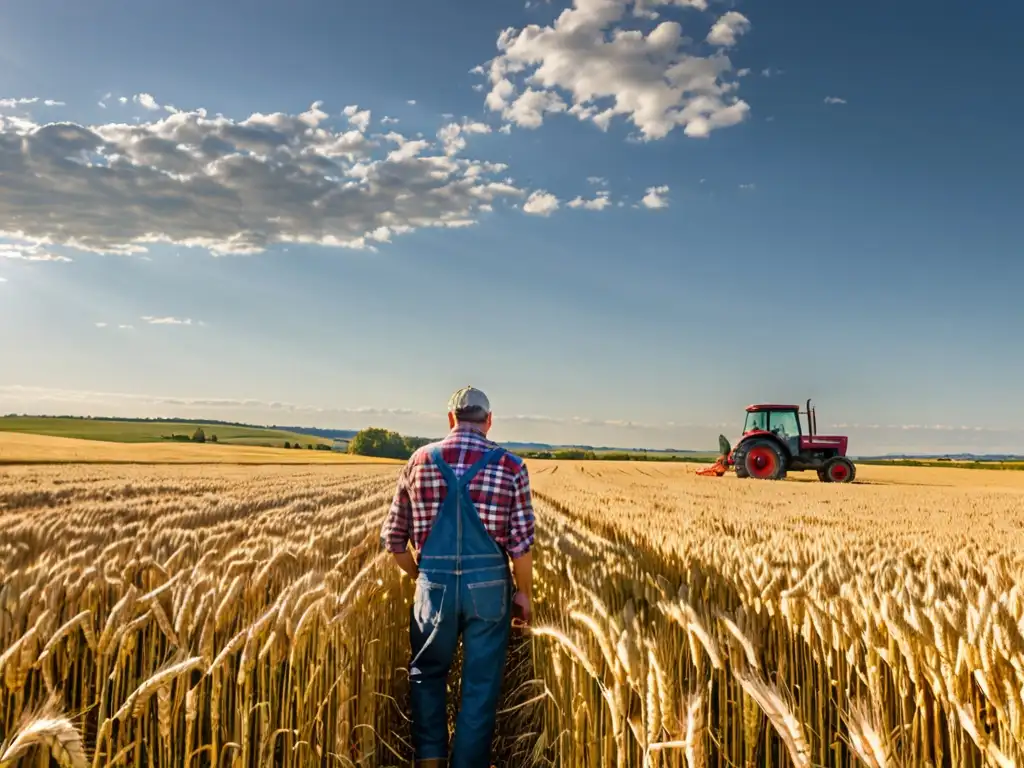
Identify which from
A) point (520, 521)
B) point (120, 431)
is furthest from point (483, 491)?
point (120, 431)

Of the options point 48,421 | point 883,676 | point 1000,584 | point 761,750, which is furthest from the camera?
point 48,421

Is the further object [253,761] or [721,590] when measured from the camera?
[721,590]

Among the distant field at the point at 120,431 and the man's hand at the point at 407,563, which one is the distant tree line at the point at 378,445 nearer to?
the distant field at the point at 120,431

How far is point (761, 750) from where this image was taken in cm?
313

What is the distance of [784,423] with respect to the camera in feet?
89.4

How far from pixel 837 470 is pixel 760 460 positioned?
371 cm

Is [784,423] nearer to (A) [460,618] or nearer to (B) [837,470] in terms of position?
(B) [837,470]

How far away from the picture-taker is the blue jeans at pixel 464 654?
148 inches

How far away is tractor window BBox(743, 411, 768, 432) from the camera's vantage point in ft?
89.8

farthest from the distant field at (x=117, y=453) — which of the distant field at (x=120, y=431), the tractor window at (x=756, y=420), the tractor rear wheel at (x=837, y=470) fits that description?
the tractor rear wheel at (x=837, y=470)

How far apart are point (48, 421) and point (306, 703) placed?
3826 inches

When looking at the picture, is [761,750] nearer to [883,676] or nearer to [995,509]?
[883,676]

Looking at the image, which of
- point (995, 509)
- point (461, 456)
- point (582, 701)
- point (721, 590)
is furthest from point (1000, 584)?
point (995, 509)

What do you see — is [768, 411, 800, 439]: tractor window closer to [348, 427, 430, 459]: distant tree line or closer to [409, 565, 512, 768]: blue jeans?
[409, 565, 512, 768]: blue jeans
